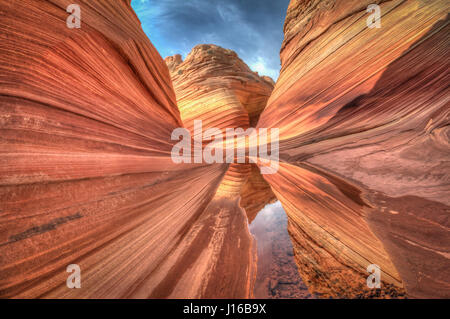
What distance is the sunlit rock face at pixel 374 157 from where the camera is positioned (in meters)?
0.61

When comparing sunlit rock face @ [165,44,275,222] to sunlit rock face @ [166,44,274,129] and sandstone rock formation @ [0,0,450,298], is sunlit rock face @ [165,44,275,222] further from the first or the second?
sandstone rock formation @ [0,0,450,298]

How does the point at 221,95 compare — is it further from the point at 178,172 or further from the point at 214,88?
the point at 178,172

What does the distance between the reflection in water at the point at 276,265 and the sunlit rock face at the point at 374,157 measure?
6cm

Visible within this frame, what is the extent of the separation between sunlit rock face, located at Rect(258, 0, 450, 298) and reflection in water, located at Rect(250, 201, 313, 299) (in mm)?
57

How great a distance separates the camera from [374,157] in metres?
0.77

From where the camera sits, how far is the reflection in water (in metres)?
0.70

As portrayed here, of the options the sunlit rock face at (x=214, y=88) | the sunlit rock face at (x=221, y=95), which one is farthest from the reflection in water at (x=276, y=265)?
the sunlit rock face at (x=214, y=88)

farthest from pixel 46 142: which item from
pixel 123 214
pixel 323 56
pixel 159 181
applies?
pixel 323 56

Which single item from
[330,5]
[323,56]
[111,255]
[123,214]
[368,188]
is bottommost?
[111,255]

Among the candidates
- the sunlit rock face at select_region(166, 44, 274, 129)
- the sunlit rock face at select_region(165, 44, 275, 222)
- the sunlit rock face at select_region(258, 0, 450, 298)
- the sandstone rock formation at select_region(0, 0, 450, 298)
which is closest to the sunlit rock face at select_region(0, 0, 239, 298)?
the sandstone rock formation at select_region(0, 0, 450, 298)

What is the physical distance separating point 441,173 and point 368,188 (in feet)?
0.72

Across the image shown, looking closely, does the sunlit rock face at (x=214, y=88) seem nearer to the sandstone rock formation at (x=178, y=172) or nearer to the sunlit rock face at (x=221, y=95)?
the sunlit rock face at (x=221, y=95)
